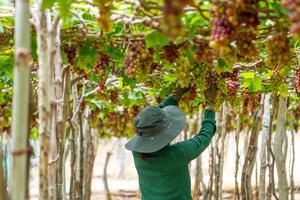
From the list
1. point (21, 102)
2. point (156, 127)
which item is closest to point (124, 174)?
point (156, 127)

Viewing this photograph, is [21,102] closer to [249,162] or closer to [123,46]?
[123,46]

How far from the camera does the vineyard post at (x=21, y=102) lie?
144 centimetres

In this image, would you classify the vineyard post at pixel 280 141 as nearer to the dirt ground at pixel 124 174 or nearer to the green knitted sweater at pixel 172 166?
the green knitted sweater at pixel 172 166

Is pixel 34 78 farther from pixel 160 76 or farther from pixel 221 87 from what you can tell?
pixel 221 87

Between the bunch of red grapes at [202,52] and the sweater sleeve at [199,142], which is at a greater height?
the bunch of red grapes at [202,52]

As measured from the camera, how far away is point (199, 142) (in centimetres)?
299

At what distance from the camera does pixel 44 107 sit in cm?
160

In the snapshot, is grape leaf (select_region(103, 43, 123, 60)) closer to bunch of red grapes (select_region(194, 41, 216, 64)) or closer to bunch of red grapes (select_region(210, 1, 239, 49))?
bunch of red grapes (select_region(194, 41, 216, 64))

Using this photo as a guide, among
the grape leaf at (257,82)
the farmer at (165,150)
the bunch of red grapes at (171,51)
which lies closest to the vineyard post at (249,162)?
the grape leaf at (257,82)

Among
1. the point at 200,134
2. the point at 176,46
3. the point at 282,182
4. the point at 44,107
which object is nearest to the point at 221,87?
the point at 200,134

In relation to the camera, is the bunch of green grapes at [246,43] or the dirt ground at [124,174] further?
the dirt ground at [124,174]

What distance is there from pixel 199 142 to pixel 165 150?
189mm

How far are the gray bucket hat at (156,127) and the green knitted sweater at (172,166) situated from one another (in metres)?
→ 0.06

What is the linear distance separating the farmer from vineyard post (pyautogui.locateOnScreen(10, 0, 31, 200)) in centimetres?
147
